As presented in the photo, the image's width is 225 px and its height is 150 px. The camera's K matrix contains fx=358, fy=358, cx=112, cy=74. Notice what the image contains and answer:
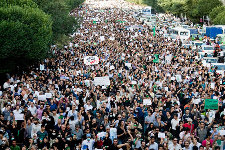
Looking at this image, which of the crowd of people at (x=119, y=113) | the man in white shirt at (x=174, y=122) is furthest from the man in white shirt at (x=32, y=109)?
the man in white shirt at (x=174, y=122)

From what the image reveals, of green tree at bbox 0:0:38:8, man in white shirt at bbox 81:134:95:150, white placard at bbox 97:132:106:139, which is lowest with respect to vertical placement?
man in white shirt at bbox 81:134:95:150

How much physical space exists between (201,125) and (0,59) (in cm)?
1423

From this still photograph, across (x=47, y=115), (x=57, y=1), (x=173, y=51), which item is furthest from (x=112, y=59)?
(x=47, y=115)

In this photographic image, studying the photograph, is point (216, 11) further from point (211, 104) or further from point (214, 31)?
point (211, 104)

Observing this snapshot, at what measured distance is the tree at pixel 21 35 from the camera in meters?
20.8

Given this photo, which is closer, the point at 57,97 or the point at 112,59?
the point at 57,97

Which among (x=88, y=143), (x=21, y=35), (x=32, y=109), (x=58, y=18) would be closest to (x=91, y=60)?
(x=21, y=35)

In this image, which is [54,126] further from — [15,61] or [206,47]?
[206,47]

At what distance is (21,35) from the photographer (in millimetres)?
21453

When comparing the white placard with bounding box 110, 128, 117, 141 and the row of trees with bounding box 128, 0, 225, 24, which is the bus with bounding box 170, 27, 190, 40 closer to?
the row of trees with bounding box 128, 0, 225, 24

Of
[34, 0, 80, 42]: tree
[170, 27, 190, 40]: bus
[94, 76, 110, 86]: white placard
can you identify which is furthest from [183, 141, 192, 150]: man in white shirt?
[170, 27, 190, 40]: bus

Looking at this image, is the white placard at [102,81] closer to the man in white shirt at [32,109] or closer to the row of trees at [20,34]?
the man in white shirt at [32,109]

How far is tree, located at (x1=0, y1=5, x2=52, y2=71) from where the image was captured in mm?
20750

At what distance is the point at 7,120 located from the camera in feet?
39.3
